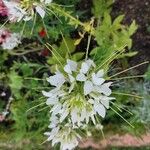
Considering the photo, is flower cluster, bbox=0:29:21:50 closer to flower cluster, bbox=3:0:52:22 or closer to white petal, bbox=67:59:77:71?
flower cluster, bbox=3:0:52:22

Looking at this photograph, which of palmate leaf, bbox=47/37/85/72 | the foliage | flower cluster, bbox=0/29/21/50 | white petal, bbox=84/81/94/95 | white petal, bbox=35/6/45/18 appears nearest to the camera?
white petal, bbox=84/81/94/95

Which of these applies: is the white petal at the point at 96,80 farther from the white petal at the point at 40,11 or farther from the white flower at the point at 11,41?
the white flower at the point at 11,41

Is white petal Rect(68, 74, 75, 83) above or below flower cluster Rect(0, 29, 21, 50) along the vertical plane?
above

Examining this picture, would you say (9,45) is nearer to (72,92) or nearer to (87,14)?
(87,14)

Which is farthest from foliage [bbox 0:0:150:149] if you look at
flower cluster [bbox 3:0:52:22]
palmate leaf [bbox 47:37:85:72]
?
flower cluster [bbox 3:0:52:22]

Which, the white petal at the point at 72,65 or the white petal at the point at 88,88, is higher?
the white petal at the point at 72,65

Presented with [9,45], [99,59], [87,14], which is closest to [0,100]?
[9,45]

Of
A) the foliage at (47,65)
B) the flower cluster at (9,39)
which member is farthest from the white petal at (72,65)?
the flower cluster at (9,39)

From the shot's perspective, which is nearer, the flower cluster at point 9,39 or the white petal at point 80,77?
the white petal at point 80,77

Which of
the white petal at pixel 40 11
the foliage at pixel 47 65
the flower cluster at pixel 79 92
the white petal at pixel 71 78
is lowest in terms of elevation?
the foliage at pixel 47 65
